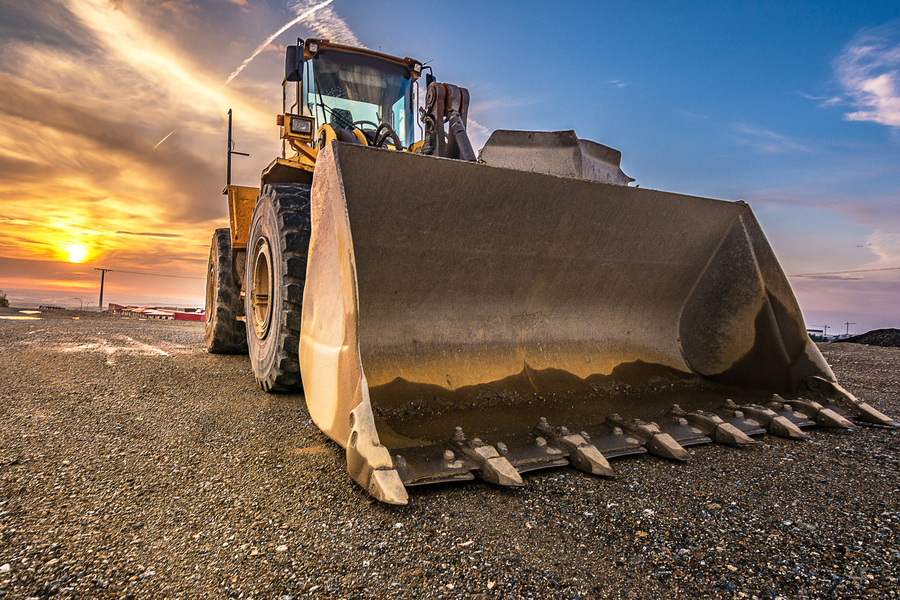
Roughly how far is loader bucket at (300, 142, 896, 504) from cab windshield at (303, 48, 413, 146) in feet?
7.23

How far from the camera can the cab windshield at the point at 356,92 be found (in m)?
4.32

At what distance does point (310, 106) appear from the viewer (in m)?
4.36

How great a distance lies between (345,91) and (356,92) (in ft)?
0.33

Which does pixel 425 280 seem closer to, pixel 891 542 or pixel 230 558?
pixel 230 558

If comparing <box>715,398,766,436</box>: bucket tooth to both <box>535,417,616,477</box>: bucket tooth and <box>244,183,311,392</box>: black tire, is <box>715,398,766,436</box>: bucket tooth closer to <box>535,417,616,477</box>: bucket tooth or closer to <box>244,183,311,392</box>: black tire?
<box>535,417,616,477</box>: bucket tooth

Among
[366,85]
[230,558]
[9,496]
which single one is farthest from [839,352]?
[9,496]

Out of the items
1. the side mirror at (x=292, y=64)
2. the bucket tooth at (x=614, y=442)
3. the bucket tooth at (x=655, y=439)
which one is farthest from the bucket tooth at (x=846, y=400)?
the side mirror at (x=292, y=64)

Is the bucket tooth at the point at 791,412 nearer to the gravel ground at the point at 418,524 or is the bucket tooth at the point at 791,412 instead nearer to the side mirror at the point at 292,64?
the gravel ground at the point at 418,524

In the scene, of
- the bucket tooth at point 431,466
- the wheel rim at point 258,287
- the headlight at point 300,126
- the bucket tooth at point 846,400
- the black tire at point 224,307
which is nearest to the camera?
the bucket tooth at point 431,466

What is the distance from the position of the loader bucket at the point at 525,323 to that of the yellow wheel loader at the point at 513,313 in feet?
0.04

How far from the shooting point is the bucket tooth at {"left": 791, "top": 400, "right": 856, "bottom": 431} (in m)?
2.52

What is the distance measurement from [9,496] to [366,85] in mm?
3894

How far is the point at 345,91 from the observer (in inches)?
172

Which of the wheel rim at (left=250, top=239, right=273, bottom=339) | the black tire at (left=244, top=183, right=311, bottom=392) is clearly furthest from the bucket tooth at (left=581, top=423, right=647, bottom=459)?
the wheel rim at (left=250, top=239, right=273, bottom=339)
